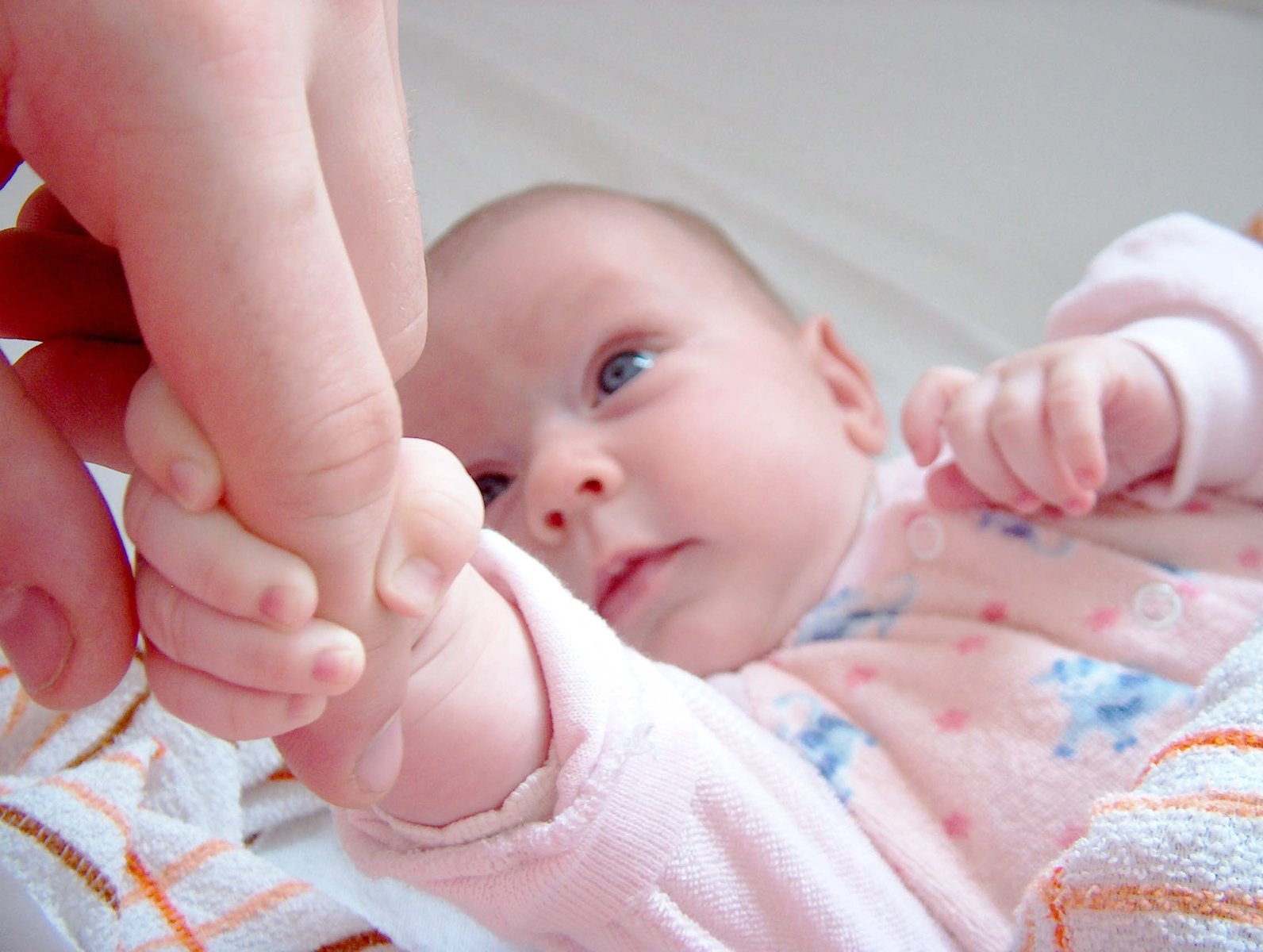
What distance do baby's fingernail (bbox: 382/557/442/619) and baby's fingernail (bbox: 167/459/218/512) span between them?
0.07m

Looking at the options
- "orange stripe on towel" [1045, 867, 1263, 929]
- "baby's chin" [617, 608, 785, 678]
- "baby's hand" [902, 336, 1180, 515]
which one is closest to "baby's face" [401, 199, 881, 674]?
"baby's chin" [617, 608, 785, 678]

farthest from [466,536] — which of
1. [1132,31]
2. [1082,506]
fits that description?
[1132,31]

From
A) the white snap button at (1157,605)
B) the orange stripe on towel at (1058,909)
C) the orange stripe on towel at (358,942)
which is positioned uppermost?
the white snap button at (1157,605)

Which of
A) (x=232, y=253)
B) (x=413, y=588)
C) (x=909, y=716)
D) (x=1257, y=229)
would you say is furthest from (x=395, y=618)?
Result: (x=1257, y=229)

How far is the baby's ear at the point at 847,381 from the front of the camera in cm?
98

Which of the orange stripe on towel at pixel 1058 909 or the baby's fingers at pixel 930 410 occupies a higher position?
the baby's fingers at pixel 930 410

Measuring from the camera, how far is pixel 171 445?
0.31 meters

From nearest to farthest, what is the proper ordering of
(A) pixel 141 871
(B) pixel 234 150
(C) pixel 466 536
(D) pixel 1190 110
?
(B) pixel 234 150 → (C) pixel 466 536 → (A) pixel 141 871 → (D) pixel 1190 110

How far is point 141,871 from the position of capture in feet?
2.25

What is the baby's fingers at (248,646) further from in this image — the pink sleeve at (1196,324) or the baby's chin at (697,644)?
the pink sleeve at (1196,324)

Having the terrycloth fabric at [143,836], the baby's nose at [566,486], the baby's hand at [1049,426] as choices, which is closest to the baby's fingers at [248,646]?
the terrycloth fabric at [143,836]

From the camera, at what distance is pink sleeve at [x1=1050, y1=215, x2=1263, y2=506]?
772 millimetres

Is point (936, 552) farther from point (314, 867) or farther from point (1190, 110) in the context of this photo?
point (1190, 110)

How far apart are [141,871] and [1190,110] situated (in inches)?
56.7
